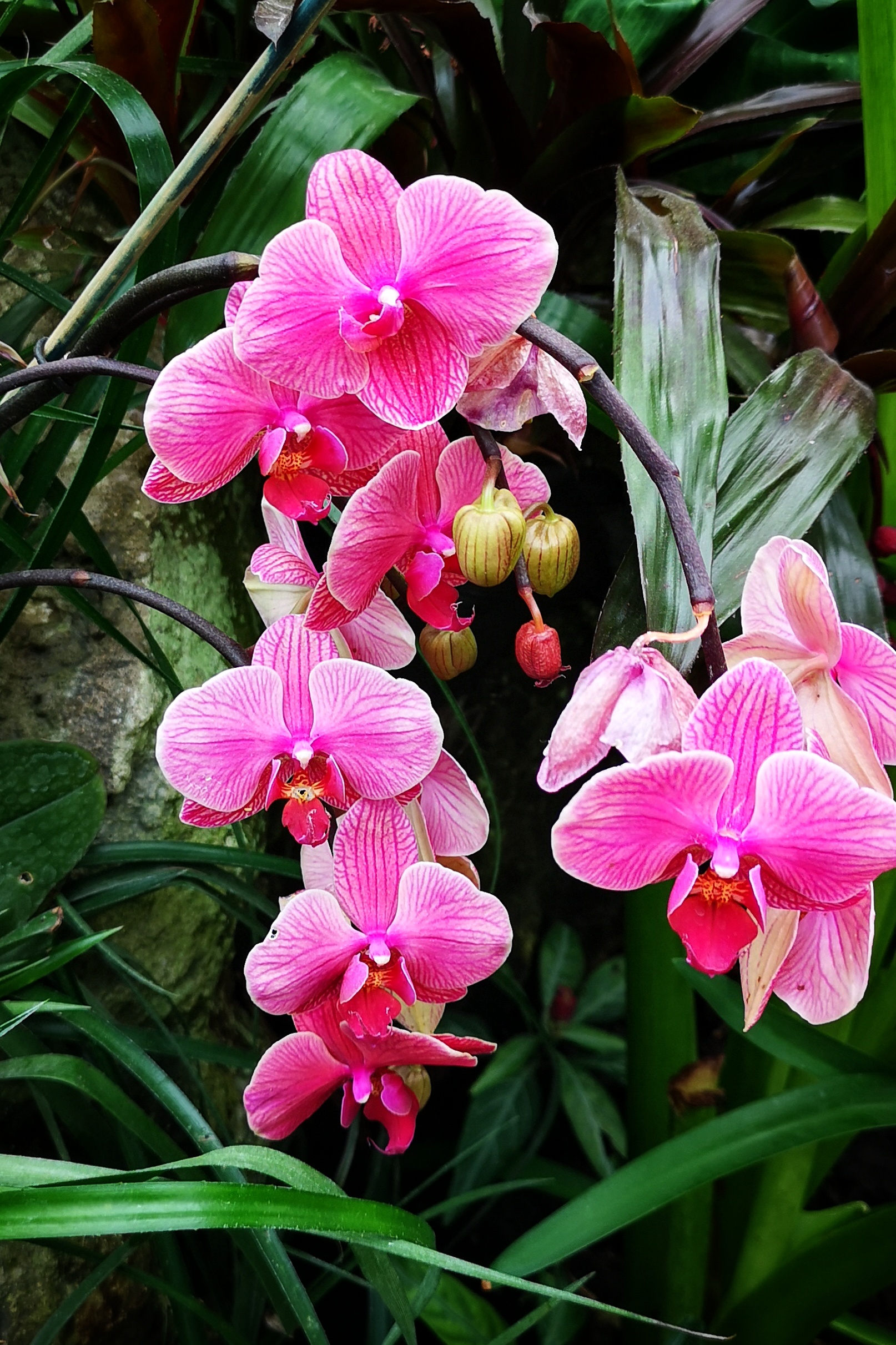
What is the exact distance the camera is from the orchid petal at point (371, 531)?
1.23 feet

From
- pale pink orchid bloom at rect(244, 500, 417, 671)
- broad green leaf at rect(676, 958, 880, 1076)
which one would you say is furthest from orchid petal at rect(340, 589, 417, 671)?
broad green leaf at rect(676, 958, 880, 1076)

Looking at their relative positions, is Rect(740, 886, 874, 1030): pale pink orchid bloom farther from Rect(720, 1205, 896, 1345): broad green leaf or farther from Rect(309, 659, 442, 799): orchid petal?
Rect(720, 1205, 896, 1345): broad green leaf

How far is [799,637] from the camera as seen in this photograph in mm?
389

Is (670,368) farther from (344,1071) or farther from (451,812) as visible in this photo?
(344,1071)

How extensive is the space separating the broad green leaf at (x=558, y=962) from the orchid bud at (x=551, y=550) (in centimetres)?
71

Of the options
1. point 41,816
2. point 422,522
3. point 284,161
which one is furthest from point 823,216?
point 41,816

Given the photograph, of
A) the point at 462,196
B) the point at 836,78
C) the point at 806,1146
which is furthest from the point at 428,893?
the point at 836,78

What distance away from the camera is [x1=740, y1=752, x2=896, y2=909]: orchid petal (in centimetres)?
32

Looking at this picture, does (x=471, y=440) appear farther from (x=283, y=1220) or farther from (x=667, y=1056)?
(x=667, y=1056)

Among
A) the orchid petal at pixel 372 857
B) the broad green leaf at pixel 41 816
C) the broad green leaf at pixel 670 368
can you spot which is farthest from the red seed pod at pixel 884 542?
the broad green leaf at pixel 41 816

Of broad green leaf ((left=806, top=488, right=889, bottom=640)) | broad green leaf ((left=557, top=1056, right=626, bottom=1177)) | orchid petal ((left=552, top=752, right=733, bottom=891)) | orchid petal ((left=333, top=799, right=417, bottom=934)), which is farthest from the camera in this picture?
broad green leaf ((left=557, top=1056, right=626, bottom=1177))

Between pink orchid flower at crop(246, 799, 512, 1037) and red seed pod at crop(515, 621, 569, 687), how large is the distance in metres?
0.09

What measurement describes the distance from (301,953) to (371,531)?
19 centimetres

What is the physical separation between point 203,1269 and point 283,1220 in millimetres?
418
